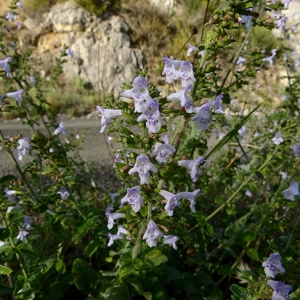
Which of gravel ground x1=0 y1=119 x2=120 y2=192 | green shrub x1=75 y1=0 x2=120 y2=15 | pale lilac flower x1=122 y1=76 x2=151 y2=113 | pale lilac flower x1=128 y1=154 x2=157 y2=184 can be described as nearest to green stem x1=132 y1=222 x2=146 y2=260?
pale lilac flower x1=128 y1=154 x2=157 y2=184

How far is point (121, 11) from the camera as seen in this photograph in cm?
981

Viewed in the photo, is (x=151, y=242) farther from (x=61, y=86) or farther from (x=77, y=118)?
(x=61, y=86)

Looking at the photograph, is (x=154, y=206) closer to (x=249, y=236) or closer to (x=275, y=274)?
(x=275, y=274)

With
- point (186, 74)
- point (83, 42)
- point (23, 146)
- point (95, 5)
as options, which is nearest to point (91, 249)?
point (23, 146)

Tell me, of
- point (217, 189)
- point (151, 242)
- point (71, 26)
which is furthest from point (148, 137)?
point (71, 26)

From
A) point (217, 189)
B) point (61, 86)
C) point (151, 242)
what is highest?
point (151, 242)

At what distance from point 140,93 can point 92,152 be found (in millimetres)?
4429

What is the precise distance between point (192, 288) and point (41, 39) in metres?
9.52

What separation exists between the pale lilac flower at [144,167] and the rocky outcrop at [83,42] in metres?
7.34

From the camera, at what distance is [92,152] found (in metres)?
5.49

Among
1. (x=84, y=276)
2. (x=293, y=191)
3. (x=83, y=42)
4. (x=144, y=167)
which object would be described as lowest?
(x=83, y=42)

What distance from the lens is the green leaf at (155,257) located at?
60.4 inches

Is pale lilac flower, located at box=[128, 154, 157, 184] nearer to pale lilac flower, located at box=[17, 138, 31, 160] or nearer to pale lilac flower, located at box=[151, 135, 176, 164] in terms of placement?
pale lilac flower, located at box=[151, 135, 176, 164]

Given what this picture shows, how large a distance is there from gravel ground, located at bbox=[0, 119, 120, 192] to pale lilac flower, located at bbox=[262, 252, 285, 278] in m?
2.58
